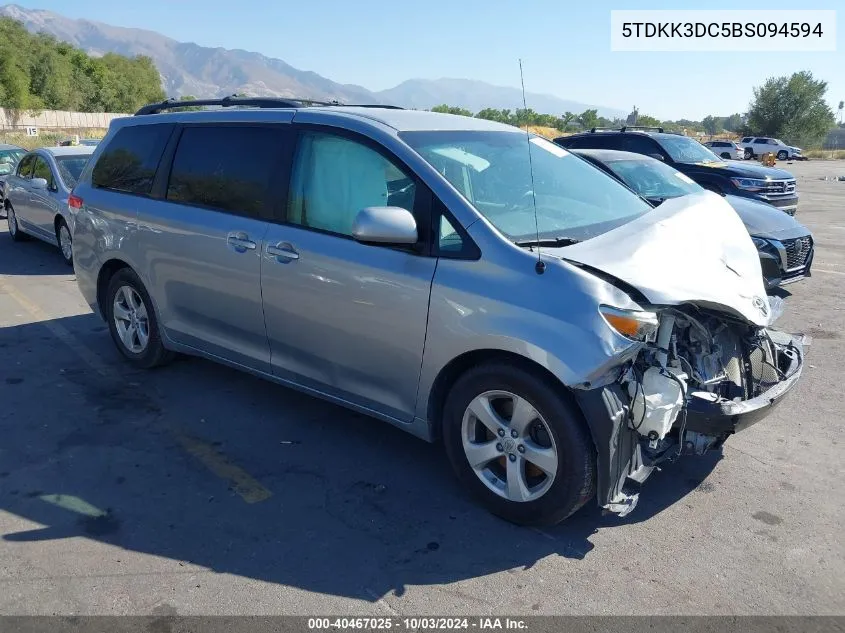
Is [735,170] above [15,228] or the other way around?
above

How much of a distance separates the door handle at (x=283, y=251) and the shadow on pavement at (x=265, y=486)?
1.14 meters

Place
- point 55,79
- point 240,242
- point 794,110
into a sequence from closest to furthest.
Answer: point 240,242 < point 794,110 < point 55,79

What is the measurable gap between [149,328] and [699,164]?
9.59 m

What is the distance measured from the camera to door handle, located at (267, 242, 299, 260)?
4.00 m

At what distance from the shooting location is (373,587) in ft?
9.65

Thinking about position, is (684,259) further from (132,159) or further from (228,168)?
(132,159)

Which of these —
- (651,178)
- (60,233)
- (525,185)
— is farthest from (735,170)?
(60,233)

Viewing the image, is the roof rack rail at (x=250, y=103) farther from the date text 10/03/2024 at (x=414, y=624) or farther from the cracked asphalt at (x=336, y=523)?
the date text 10/03/2024 at (x=414, y=624)

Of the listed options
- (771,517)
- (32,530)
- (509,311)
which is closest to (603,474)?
(509,311)

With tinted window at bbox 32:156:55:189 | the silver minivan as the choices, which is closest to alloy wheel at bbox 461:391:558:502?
the silver minivan

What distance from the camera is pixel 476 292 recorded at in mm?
3291

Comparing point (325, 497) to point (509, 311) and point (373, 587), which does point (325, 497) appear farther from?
point (509, 311)

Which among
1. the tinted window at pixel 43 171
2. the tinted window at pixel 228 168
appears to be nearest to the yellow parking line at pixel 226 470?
the tinted window at pixel 228 168

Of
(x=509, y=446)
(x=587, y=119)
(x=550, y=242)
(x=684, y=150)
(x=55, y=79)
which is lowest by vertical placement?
(x=509, y=446)
